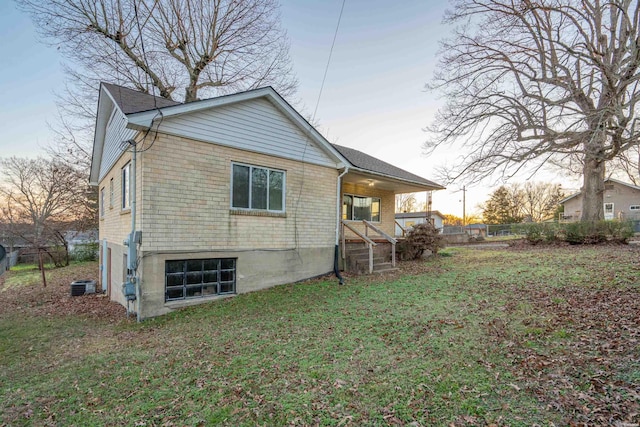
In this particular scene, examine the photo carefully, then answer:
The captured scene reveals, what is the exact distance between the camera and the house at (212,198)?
6945 mm

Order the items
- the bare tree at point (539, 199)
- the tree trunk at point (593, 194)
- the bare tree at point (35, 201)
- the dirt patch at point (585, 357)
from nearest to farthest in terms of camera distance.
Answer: the dirt patch at point (585, 357)
the tree trunk at point (593, 194)
the bare tree at point (35, 201)
the bare tree at point (539, 199)

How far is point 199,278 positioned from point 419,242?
9.23 m

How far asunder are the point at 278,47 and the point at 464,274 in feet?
54.6

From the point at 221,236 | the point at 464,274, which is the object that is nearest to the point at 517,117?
the point at 464,274

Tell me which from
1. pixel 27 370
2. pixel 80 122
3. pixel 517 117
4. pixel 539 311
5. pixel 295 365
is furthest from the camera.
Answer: pixel 80 122

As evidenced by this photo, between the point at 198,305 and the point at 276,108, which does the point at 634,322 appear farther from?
the point at 276,108

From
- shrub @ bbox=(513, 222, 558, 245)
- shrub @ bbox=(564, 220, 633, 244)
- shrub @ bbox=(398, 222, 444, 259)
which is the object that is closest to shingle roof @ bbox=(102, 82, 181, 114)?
shrub @ bbox=(398, 222, 444, 259)

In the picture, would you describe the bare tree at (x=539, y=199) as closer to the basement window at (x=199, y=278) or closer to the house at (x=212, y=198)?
the house at (x=212, y=198)

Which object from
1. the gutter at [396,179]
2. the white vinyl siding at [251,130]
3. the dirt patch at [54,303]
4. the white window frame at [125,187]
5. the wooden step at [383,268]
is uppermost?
the white vinyl siding at [251,130]

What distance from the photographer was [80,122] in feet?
59.1

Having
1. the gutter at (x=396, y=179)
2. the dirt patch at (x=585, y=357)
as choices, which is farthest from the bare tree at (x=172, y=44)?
the dirt patch at (x=585, y=357)

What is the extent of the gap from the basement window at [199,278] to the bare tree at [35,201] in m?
20.3

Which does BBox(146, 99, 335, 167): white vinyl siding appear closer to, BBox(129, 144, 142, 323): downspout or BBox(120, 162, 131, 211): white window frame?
BBox(129, 144, 142, 323): downspout

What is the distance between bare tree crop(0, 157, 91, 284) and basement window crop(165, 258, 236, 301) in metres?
20.3
